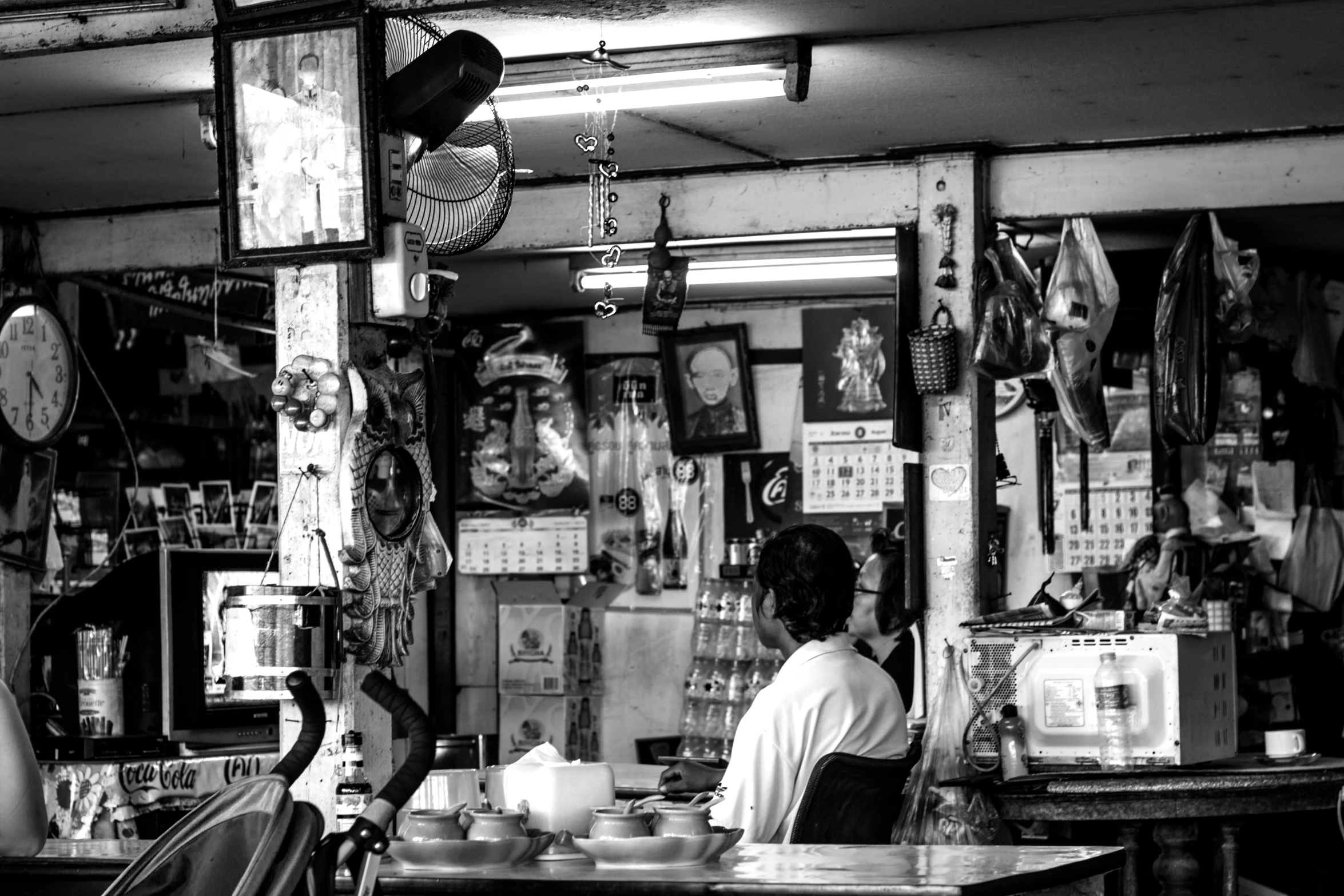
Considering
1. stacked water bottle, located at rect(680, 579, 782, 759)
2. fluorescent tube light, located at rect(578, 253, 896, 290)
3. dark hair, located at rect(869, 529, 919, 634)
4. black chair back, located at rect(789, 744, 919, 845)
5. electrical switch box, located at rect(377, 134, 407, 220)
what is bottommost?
stacked water bottle, located at rect(680, 579, 782, 759)

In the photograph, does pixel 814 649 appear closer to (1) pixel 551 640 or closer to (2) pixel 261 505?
(2) pixel 261 505

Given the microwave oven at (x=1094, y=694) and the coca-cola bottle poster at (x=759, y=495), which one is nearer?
the microwave oven at (x=1094, y=694)

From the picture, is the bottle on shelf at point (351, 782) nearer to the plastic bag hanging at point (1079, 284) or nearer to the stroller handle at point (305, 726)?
the stroller handle at point (305, 726)

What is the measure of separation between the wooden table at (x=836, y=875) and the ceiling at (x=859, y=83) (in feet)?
8.06

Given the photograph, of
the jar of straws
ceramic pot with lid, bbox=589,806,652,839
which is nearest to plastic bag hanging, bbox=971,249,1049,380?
the jar of straws

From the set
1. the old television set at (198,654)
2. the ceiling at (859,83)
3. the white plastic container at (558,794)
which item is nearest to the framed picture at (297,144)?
the ceiling at (859,83)

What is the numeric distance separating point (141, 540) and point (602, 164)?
13.2 ft

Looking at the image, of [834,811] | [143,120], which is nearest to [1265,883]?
[834,811]

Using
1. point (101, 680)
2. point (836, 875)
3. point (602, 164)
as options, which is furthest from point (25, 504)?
point (836, 875)

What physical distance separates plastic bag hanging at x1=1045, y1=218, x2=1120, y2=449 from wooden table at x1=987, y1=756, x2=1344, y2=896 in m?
1.59

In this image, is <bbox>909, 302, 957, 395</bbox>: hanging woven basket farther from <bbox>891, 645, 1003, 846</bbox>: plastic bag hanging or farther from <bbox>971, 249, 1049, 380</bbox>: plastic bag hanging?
<bbox>891, 645, 1003, 846</bbox>: plastic bag hanging

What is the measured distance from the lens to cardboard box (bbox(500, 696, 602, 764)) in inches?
376

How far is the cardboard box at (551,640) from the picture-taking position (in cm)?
955

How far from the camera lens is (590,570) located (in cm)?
973
